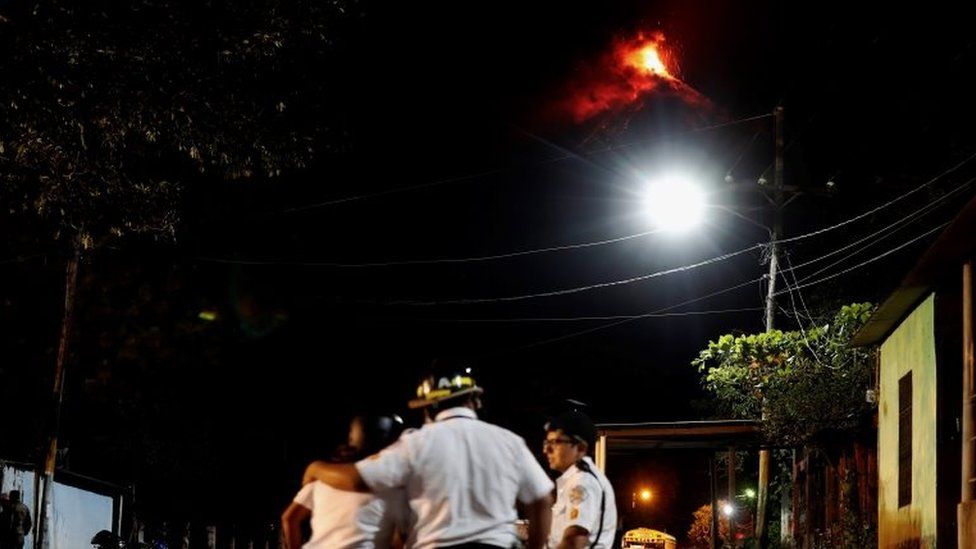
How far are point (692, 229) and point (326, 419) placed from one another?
15.9 metres

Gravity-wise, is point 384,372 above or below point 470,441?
above

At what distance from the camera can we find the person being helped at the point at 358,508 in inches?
208

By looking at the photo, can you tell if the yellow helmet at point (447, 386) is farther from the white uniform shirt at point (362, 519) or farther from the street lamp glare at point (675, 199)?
the street lamp glare at point (675, 199)

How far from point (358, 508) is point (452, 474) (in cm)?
63

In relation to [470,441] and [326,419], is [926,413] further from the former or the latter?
[326,419]

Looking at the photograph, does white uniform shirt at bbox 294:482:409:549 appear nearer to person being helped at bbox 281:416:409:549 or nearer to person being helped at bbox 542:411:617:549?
person being helped at bbox 281:416:409:549

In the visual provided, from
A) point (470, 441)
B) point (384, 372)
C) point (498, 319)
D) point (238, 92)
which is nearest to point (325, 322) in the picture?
point (384, 372)

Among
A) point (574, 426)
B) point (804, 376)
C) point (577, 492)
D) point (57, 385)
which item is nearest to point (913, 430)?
point (804, 376)

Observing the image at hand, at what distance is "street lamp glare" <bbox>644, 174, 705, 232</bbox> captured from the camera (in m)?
19.7

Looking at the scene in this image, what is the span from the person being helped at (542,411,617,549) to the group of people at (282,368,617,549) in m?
1.06

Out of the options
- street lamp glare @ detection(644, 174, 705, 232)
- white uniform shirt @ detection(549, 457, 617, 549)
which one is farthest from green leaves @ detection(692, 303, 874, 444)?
white uniform shirt @ detection(549, 457, 617, 549)

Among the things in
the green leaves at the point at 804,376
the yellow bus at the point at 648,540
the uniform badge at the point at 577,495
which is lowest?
the yellow bus at the point at 648,540

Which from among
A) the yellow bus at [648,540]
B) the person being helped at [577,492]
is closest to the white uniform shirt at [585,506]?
the person being helped at [577,492]

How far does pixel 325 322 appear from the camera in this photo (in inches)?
1268
